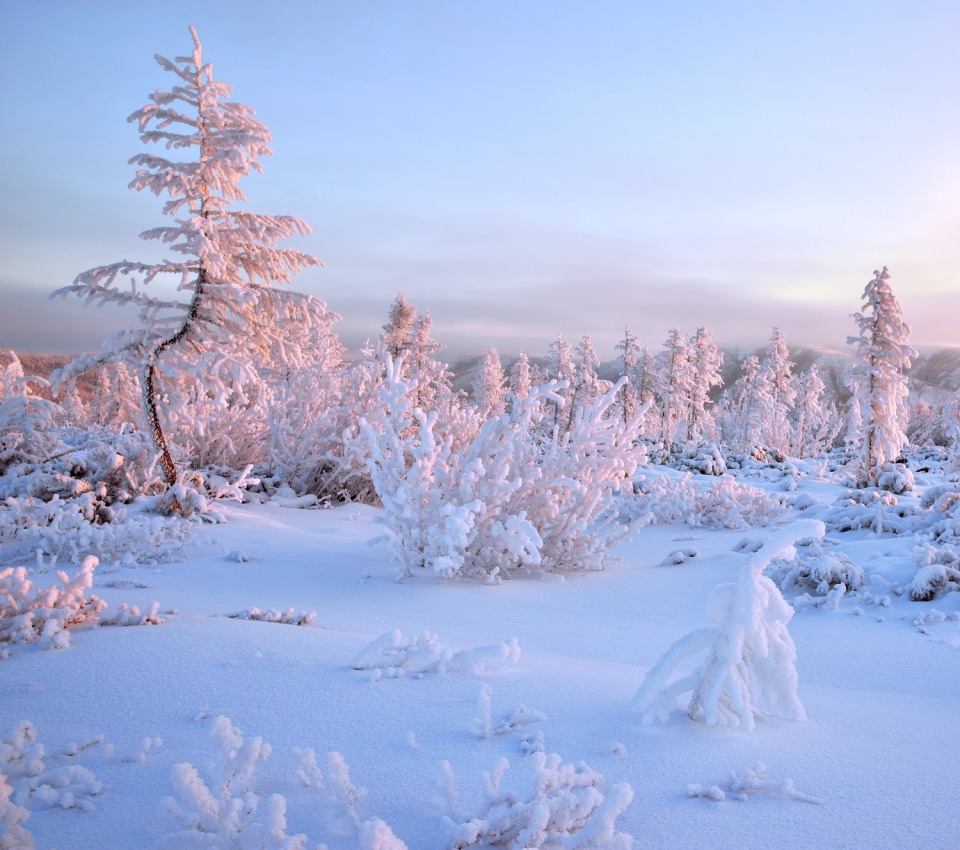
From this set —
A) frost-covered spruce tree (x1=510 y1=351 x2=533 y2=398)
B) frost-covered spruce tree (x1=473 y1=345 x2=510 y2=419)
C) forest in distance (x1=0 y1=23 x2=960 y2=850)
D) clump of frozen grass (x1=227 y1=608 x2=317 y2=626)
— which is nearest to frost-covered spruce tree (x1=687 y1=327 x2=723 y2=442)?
frost-covered spruce tree (x1=510 y1=351 x2=533 y2=398)

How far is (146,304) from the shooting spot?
25.3 ft

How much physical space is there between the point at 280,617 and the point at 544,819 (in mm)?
2595

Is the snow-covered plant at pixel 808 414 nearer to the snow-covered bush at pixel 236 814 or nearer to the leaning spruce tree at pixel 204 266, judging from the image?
the leaning spruce tree at pixel 204 266

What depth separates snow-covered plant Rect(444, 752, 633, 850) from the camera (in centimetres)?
143

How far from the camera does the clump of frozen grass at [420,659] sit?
266cm

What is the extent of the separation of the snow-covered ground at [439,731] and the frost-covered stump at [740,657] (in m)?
0.08

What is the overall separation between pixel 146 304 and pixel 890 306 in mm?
21872

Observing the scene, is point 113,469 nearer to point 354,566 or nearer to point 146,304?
point 146,304

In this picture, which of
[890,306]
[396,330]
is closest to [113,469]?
[890,306]

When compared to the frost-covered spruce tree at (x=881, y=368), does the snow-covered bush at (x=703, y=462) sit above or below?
below

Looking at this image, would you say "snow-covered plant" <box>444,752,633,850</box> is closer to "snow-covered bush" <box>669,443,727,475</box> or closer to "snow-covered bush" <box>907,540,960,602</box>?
"snow-covered bush" <box>907,540,960,602</box>

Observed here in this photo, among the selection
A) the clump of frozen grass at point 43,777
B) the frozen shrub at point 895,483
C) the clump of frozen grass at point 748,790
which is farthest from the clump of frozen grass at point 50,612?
the frozen shrub at point 895,483

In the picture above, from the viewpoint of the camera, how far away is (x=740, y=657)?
7.21 feet

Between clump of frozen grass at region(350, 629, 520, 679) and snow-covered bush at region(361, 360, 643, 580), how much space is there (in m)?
2.06
